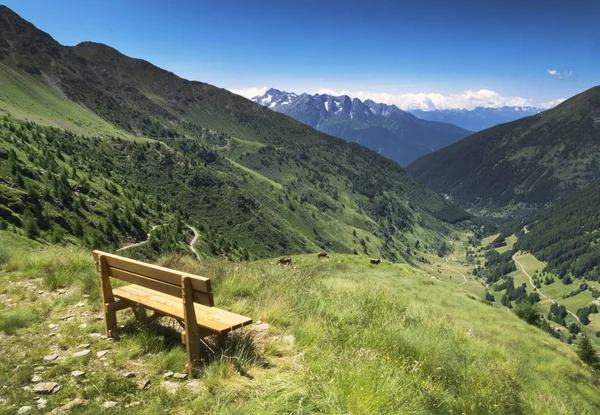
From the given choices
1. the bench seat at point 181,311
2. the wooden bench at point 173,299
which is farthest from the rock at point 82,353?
the bench seat at point 181,311

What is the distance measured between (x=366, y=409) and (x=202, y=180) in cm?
16746

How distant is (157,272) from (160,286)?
0.87 feet

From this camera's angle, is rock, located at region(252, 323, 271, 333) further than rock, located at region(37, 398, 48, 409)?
Yes

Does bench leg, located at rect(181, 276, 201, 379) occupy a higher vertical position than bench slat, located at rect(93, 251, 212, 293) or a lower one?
lower

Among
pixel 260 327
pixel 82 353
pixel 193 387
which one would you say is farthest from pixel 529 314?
pixel 82 353

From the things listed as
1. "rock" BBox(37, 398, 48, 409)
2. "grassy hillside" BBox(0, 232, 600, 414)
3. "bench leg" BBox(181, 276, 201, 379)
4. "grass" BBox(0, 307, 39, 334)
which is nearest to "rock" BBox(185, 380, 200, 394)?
"grassy hillside" BBox(0, 232, 600, 414)

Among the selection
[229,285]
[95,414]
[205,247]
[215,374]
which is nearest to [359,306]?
[229,285]

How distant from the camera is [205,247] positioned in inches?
3900

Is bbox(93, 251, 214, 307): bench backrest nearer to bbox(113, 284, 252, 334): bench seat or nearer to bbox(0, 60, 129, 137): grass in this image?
bbox(113, 284, 252, 334): bench seat

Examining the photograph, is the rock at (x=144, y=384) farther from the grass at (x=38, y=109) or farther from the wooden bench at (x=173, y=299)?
the grass at (x=38, y=109)

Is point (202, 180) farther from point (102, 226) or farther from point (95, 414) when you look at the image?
point (95, 414)

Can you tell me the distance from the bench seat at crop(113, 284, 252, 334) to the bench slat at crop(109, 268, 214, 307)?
2.05 ft

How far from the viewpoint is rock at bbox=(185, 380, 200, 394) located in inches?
205

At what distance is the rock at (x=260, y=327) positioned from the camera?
24.7ft
